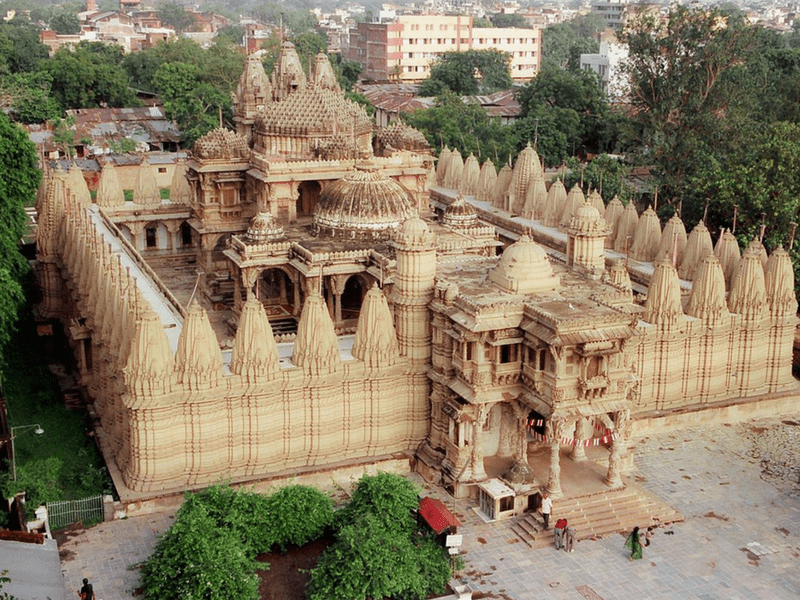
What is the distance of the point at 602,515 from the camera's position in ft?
74.1

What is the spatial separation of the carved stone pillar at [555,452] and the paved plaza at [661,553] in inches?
13.0

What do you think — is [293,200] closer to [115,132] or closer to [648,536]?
[648,536]

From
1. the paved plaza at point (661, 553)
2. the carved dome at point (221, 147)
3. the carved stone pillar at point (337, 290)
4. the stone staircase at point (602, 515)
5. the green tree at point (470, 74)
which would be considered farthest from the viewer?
the green tree at point (470, 74)

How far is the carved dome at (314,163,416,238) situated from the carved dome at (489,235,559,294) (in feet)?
27.1

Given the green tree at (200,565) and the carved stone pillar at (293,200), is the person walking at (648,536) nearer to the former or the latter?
the green tree at (200,565)

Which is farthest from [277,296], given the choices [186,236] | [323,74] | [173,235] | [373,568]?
[373,568]

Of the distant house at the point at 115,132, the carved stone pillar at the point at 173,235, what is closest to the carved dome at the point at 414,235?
the carved stone pillar at the point at 173,235

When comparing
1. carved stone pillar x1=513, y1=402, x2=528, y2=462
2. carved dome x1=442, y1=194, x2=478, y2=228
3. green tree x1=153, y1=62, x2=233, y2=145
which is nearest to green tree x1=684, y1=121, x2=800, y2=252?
carved dome x1=442, y1=194, x2=478, y2=228

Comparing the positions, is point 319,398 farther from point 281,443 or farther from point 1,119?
point 1,119

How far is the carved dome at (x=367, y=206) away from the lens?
31.6m

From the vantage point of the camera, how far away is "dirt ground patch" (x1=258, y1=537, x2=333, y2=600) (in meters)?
19.9

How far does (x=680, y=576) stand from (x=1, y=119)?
945 inches

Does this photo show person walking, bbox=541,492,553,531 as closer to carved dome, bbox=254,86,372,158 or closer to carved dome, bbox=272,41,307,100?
carved dome, bbox=254,86,372,158

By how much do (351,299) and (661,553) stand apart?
47.9ft
